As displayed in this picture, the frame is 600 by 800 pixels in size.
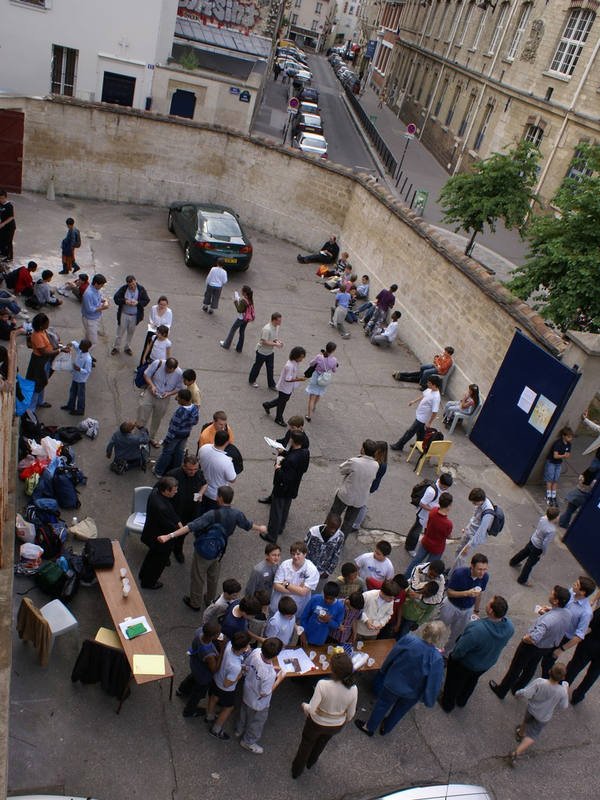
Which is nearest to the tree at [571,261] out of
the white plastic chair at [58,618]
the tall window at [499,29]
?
the white plastic chair at [58,618]

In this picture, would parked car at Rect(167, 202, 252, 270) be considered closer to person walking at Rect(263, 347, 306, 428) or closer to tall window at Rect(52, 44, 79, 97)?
person walking at Rect(263, 347, 306, 428)

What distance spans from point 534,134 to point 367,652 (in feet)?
93.4

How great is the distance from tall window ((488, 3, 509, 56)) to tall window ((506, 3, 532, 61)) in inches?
59.7

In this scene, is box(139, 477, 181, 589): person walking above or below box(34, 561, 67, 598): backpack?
above

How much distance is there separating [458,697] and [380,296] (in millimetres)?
10684

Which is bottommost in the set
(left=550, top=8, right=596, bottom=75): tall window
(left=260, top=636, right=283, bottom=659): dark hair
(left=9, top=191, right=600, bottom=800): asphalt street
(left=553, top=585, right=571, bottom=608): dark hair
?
(left=9, top=191, right=600, bottom=800): asphalt street

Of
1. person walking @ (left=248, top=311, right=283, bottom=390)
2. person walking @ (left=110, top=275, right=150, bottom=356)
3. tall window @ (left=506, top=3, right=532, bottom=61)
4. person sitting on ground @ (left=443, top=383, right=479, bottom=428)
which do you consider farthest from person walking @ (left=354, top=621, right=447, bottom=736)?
tall window @ (left=506, top=3, right=532, bottom=61)

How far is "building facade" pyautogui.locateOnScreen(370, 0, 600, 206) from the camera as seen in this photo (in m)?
26.1

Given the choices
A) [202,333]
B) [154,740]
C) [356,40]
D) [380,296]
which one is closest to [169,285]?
[202,333]

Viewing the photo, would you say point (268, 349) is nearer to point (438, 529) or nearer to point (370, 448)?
point (370, 448)

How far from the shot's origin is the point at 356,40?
11500 centimetres

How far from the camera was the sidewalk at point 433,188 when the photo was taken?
76.7 feet

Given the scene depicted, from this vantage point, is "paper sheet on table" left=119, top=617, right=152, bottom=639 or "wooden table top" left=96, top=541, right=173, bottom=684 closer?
"wooden table top" left=96, top=541, right=173, bottom=684

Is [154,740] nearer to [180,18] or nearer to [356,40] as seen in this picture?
[180,18]
